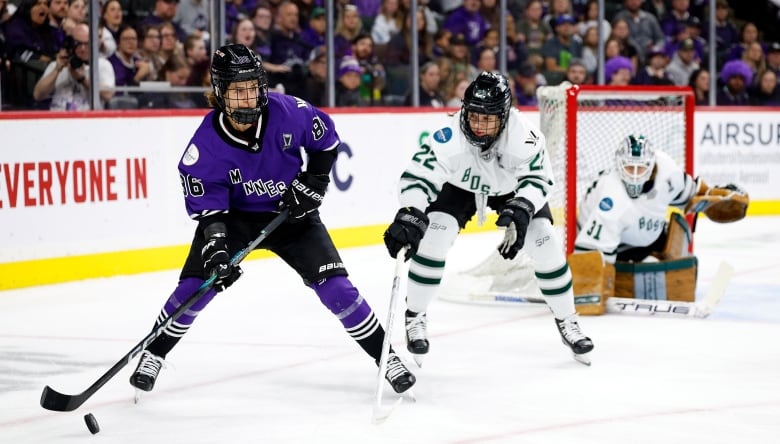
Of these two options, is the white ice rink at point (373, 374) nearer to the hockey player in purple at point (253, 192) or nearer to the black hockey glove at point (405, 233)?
the hockey player in purple at point (253, 192)

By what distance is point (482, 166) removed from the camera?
425cm

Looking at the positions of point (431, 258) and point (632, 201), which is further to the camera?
point (632, 201)

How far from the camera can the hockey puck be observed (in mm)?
3320

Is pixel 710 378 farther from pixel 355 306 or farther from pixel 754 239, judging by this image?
pixel 754 239

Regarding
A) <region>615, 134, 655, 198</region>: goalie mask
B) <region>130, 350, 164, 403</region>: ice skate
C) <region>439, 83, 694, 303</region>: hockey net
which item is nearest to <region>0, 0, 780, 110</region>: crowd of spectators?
<region>439, 83, 694, 303</region>: hockey net

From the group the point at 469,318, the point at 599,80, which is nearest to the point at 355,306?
the point at 469,318

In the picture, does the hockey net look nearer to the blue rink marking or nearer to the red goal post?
the red goal post

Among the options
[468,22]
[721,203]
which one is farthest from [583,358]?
[468,22]

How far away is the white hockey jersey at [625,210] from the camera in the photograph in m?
5.53

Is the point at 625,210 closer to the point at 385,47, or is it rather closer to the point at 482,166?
the point at 482,166

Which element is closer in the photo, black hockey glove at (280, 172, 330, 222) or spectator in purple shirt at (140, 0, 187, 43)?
black hockey glove at (280, 172, 330, 222)

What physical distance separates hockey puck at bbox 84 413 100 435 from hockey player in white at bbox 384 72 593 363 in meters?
1.04

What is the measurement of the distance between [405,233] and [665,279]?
2.08 m

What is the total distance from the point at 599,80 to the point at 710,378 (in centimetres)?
611
